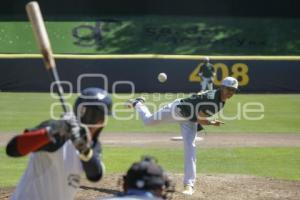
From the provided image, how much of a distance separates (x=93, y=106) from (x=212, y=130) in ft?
46.9

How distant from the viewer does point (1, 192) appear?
9.54 metres

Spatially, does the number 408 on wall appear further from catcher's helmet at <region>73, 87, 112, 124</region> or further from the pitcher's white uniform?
catcher's helmet at <region>73, 87, 112, 124</region>

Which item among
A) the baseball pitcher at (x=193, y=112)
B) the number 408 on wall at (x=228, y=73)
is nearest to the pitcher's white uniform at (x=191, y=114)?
the baseball pitcher at (x=193, y=112)

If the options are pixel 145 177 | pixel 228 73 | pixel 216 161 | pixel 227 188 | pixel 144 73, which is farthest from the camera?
pixel 228 73

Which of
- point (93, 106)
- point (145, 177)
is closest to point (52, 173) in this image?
point (93, 106)

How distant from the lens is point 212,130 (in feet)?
60.4

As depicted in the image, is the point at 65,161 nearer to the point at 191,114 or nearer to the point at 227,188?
the point at 191,114

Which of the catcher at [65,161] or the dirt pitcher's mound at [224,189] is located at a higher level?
the catcher at [65,161]

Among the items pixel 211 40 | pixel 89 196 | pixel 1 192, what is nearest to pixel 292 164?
pixel 89 196

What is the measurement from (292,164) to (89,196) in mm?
5561

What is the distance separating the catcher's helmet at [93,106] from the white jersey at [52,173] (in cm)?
22

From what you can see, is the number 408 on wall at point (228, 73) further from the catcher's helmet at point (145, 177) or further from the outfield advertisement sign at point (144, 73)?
the catcher's helmet at point (145, 177)

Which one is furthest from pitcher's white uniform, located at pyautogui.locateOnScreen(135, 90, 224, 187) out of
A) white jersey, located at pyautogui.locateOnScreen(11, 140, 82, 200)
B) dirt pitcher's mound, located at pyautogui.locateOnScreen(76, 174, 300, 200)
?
white jersey, located at pyautogui.locateOnScreen(11, 140, 82, 200)

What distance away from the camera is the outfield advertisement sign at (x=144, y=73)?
1131 inches
